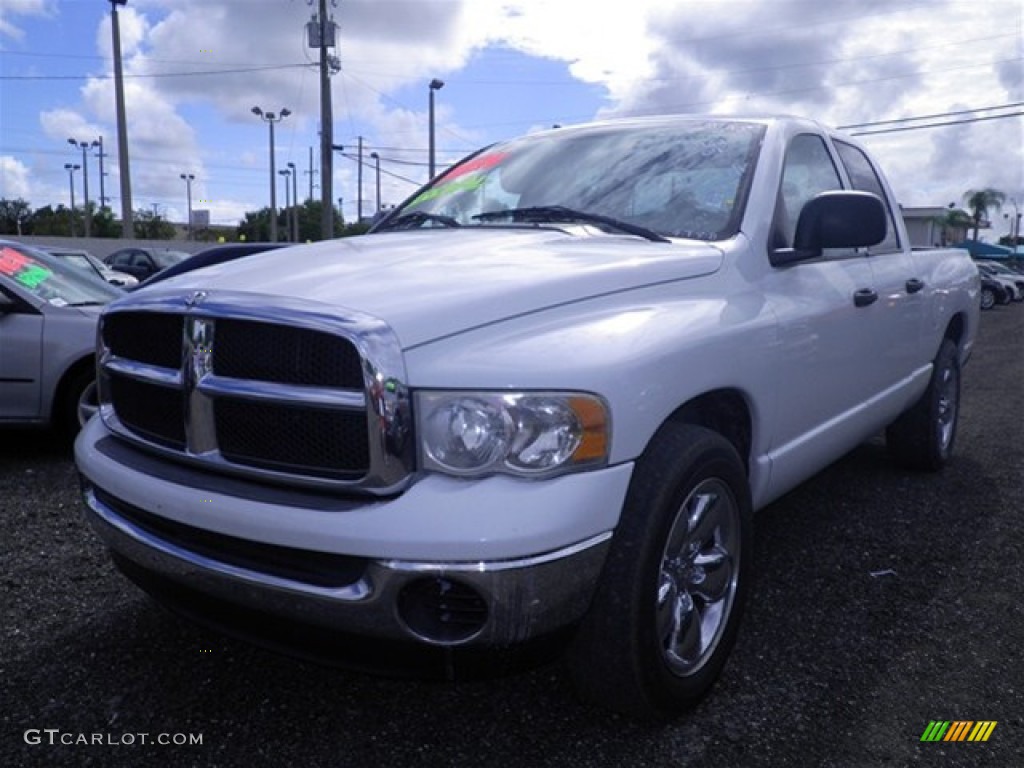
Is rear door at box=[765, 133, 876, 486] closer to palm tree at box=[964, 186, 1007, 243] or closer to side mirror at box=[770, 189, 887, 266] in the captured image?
side mirror at box=[770, 189, 887, 266]

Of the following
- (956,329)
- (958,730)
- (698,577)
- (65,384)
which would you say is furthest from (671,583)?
(65,384)

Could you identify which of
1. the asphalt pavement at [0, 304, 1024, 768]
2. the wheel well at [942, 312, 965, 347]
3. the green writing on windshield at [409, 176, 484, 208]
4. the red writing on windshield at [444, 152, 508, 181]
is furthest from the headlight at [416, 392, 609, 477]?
the wheel well at [942, 312, 965, 347]

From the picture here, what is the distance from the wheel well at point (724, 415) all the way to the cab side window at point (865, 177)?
1620 millimetres

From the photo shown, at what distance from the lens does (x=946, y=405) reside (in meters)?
5.16

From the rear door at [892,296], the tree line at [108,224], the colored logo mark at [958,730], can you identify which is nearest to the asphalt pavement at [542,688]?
the colored logo mark at [958,730]

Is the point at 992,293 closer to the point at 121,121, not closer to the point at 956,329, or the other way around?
the point at 956,329

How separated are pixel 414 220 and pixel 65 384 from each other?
287 cm

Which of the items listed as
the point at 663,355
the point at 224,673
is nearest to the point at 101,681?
the point at 224,673

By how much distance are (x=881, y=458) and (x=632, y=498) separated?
13.0ft

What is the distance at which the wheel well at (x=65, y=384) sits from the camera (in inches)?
201

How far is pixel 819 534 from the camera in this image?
4004 millimetres

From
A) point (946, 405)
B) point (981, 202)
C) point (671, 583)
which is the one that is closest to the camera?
point (671, 583)

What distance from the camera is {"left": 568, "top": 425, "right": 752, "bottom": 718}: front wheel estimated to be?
210 cm

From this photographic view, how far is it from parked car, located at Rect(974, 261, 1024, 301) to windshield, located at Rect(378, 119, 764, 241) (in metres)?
30.4
